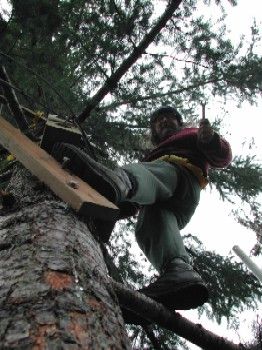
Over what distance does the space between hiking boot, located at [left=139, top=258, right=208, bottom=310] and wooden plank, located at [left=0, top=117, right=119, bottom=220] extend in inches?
19.1

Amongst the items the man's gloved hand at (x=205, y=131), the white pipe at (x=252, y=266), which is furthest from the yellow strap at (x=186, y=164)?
the white pipe at (x=252, y=266)

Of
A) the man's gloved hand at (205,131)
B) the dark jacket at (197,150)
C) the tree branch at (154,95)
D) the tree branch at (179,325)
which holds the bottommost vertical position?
the tree branch at (179,325)

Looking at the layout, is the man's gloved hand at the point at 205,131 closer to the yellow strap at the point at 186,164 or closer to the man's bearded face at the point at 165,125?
the yellow strap at the point at 186,164

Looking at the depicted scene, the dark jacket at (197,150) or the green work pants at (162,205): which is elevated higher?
the dark jacket at (197,150)

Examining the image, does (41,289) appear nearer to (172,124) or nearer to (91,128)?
(172,124)

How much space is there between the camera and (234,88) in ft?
16.6

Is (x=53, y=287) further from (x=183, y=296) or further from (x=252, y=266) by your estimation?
(x=252, y=266)

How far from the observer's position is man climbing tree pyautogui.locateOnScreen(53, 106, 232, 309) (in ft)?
5.56

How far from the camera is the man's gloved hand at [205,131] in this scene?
2.45 m

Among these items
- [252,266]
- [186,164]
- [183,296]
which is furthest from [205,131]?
[252,266]

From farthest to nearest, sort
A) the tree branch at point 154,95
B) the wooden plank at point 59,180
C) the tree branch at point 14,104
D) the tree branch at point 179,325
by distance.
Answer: the tree branch at point 154,95 < the tree branch at point 14,104 < the tree branch at point 179,325 < the wooden plank at point 59,180

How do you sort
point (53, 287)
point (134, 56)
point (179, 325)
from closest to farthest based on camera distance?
point (53, 287) < point (179, 325) < point (134, 56)

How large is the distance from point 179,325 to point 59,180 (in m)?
0.80

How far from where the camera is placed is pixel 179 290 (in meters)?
1.75
